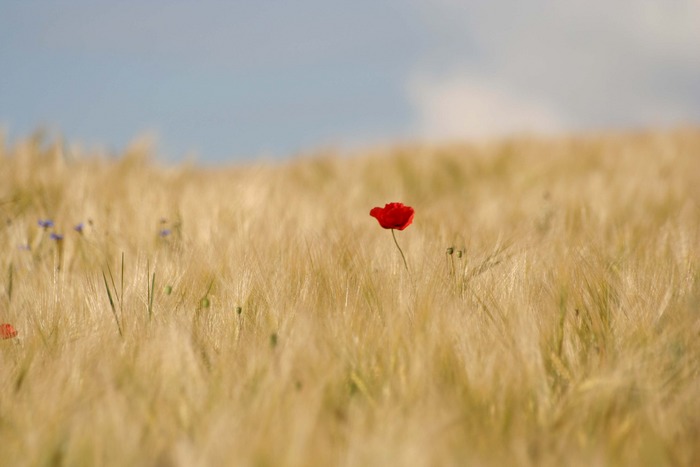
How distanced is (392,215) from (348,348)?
1.75 feet

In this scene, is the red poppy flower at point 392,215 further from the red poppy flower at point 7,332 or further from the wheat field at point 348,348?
the red poppy flower at point 7,332

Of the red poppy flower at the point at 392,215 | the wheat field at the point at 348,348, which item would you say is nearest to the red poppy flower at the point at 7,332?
the wheat field at the point at 348,348

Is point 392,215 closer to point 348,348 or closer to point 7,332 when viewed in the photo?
point 348,348

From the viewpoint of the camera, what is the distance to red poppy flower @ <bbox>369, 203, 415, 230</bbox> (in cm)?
182

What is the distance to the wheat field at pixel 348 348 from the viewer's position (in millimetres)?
1112

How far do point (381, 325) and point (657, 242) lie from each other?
1224mm

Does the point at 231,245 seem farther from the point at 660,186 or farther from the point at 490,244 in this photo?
the point at 660,186

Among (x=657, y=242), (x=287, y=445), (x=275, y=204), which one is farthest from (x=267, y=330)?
(x=275, y=204)

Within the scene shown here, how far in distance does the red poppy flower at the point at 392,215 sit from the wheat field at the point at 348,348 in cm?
11

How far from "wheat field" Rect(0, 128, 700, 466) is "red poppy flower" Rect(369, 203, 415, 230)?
0.35 feet

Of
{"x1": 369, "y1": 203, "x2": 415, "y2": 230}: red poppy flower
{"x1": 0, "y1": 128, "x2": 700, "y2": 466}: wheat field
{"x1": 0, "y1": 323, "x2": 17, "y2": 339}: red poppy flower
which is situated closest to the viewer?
{"x1": 0, "y1": 128, "x2": 700, "y2": 466}: wheat field

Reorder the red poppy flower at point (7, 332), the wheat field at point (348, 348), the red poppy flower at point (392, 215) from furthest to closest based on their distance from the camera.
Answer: the red poppy flower at point (392, 215) < the red poppy flower at point (7, 332) < the wheat field at point (348, 348)

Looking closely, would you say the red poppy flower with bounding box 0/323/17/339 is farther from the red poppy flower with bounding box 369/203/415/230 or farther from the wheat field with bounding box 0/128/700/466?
the red poppy flower with bounding box 369/203/415/230

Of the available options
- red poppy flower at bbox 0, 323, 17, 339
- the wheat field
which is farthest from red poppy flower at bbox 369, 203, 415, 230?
red poppy flower at bbox 0, 323, 17, 339
